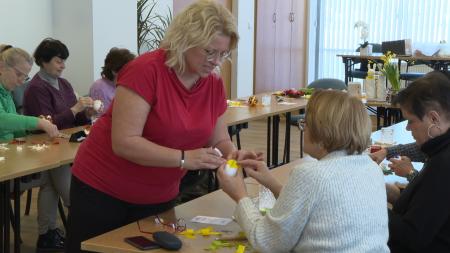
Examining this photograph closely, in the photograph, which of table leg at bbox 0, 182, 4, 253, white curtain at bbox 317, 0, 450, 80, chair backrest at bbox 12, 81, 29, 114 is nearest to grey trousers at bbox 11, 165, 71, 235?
table leg at bbox 0, 182, 4, 253

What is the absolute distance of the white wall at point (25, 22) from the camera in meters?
5.57

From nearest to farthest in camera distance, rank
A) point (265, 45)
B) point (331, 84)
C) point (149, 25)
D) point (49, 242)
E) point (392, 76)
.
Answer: point (49, 242) → point (392, 76) → point (331, 84) → point (149, 25) → point (265, 45)

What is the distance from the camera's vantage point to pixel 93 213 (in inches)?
83.0

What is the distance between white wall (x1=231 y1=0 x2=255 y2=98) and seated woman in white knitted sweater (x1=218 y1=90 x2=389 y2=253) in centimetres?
724

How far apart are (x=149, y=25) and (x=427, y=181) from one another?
555 centimetres

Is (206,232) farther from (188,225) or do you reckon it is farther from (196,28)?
(196,28)

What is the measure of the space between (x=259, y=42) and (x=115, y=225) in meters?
7.67

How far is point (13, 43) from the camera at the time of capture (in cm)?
567

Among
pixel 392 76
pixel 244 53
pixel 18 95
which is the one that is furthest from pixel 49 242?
pixel 244 53

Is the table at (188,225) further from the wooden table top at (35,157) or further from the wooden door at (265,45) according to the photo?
the wooden door at (265,45)

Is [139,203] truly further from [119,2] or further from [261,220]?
[119,2]

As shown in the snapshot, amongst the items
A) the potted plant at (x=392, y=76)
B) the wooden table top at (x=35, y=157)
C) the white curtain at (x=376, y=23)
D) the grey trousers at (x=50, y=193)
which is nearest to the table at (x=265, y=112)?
the wooden table top at (x=35, y=157)

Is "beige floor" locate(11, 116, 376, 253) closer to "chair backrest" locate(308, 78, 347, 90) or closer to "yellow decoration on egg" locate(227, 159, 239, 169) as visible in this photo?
"chair backrest" locate(308, 78, 347, 90)

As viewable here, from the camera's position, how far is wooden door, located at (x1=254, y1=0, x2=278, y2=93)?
31.2ft
